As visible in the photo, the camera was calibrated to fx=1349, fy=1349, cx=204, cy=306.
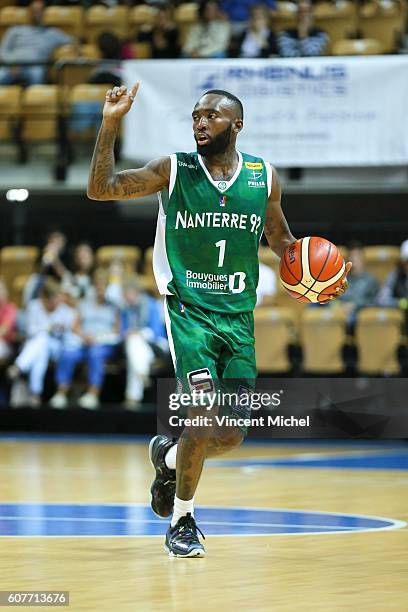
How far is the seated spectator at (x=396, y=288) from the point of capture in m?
15.3

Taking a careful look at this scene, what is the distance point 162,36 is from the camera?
17344 millimetres

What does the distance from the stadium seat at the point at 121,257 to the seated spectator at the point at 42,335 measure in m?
0.93

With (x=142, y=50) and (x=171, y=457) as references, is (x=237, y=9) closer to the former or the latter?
(x=142, y=50)

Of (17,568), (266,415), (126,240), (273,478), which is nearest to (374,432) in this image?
(273,478)

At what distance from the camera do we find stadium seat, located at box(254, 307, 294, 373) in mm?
15633

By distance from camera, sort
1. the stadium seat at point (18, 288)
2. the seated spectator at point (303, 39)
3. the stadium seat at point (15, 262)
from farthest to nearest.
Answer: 1. the stadium seat at point (15, 262)
2. the stadium seat at point (18, 288)
3. the seated spectator at point (303, 39)

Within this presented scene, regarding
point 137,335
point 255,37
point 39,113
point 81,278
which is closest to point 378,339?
point 137,335

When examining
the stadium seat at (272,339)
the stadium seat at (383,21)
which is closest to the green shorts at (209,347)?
the stadium seat at (272,339)

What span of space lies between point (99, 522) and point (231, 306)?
1871 millimetres

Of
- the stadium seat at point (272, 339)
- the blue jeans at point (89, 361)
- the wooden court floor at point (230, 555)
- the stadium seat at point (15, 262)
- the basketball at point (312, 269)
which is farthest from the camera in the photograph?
the stadium seat at point (15, 262)

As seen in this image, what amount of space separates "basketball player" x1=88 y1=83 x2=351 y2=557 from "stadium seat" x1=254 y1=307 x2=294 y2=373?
341 inches

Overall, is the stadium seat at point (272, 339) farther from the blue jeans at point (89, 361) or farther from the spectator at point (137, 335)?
the blue jeans at point (89, 361)

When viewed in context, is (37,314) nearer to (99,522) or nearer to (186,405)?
(99,522)

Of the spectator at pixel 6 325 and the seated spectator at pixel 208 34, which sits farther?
the seated spectator at pixel 208 34
